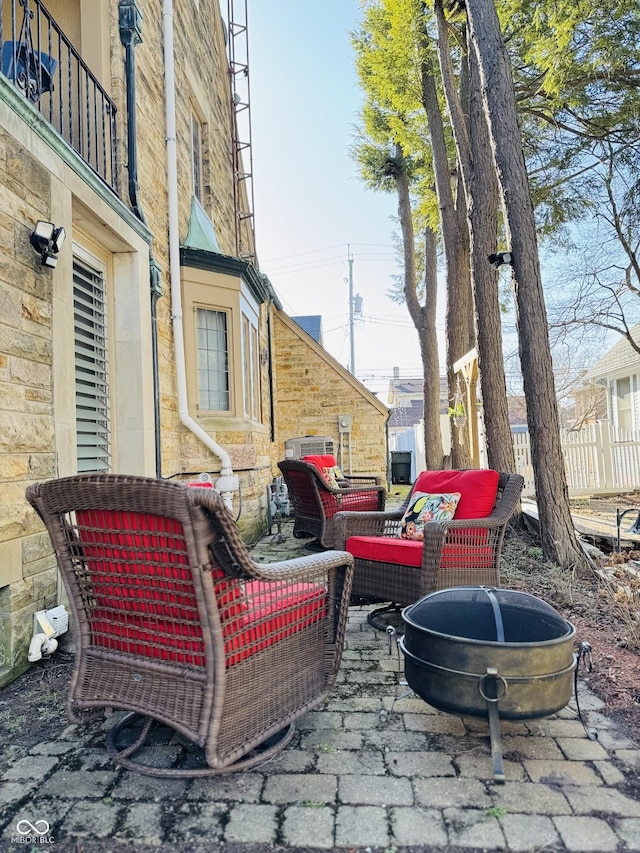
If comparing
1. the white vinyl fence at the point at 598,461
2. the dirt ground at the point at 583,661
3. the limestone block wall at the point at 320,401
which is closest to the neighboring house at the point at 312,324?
the limestone block wall at the point at 320,401

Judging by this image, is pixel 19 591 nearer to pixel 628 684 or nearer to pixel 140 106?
pixel 628 684

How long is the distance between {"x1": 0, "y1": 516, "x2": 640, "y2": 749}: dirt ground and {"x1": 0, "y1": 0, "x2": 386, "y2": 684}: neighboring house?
0.62 ft

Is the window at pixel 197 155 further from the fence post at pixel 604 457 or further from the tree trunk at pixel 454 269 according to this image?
the fence post at pixel 604 457

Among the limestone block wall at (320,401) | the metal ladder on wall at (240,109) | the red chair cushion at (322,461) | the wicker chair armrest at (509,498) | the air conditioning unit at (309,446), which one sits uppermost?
the metal ladder on wall at (240,109)

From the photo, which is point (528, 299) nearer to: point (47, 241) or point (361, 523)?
point (361, 523)

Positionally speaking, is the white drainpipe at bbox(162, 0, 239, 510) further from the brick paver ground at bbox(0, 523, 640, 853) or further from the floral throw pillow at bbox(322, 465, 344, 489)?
the brick paver ground at bbox(0, 523, 640, 853)

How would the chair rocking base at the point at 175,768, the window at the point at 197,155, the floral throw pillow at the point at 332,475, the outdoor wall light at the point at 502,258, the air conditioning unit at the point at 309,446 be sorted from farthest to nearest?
the air conditioning unit at the point at 309,446 → the window at the point at 197,155 → the floral throw pillow at the point at 332,475 → the outdoor wall light at the point at 502,258 → the chair rocking base at the point at 175,768

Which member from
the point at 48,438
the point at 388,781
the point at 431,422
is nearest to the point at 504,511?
the point at 388,781

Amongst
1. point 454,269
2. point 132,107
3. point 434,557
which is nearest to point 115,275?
point 132,107

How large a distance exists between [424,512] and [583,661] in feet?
4.40

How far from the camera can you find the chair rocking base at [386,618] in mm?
3283

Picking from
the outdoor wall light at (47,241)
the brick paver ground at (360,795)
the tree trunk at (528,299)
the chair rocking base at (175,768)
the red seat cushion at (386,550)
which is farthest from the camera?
the tree trunk at (528,299)

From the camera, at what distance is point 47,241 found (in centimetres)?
292

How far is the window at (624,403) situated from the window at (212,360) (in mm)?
13372
